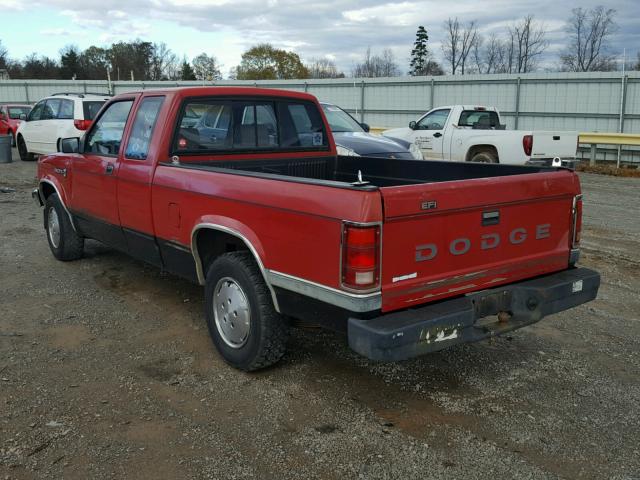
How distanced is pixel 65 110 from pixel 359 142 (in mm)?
9235

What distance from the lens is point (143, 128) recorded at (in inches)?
202

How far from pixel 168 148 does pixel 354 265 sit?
2.35 meters

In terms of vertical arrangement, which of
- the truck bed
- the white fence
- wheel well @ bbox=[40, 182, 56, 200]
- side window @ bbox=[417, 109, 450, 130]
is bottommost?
wheel well @ bbox=[40, 182, 56, 200]

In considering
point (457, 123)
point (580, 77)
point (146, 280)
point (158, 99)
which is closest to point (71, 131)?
point (457, 123)

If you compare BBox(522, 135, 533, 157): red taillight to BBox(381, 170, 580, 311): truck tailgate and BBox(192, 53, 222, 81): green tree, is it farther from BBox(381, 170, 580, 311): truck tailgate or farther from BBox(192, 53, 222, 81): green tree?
BBox(192, 53, 222, 81): green tree

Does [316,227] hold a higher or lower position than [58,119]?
lower

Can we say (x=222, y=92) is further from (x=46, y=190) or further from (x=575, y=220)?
(x=46, y=190)

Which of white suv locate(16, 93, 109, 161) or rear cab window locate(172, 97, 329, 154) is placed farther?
white suv locate(16, 93, 109, 161)

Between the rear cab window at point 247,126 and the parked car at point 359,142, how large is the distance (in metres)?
4.07

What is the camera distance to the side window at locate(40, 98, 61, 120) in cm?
1608

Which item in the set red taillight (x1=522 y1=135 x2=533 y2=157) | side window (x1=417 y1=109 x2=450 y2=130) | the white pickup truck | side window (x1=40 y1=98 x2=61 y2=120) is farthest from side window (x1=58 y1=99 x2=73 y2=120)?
red taillight (x1=522 y1=135 x2=533 y2=157)

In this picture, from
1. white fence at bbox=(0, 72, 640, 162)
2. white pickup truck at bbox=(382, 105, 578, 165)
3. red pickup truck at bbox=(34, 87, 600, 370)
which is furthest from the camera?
white fence at bbox=(0, 72, 640, 162)

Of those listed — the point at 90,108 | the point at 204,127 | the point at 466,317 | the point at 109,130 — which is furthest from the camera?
the point at 90,108

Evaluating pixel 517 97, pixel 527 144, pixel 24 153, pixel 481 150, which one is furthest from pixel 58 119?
pixel 517 97
